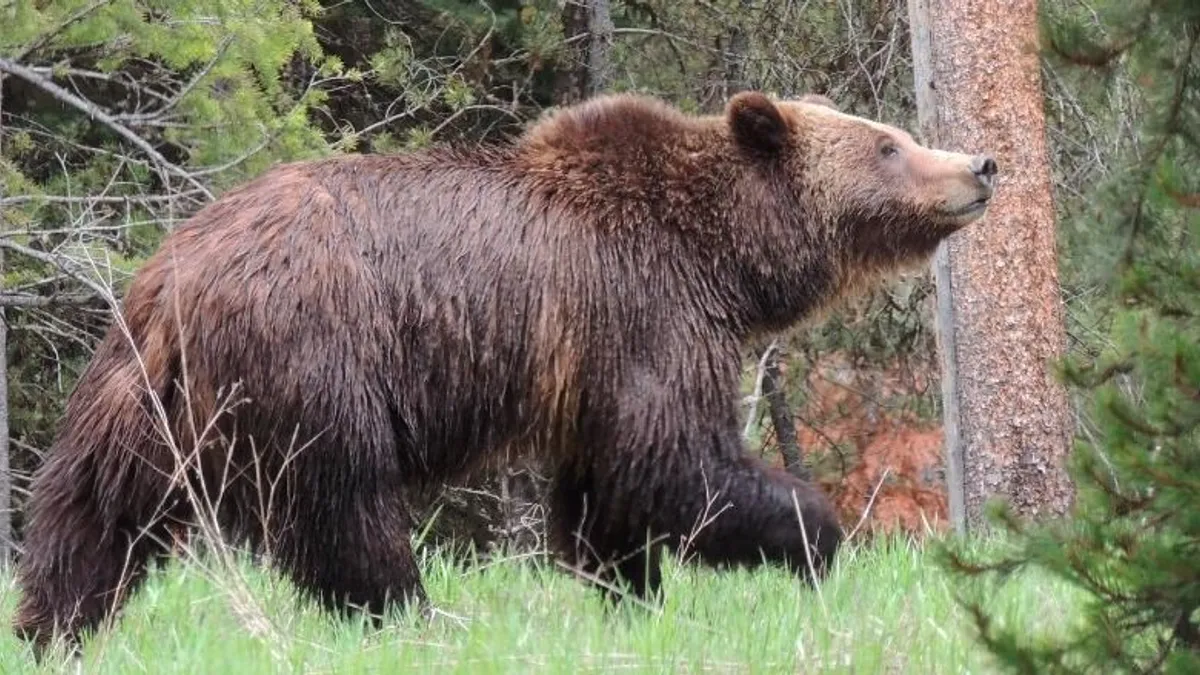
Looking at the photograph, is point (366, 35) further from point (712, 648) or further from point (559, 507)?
point (712, 648)

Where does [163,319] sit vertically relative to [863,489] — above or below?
above

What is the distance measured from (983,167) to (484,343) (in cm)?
230

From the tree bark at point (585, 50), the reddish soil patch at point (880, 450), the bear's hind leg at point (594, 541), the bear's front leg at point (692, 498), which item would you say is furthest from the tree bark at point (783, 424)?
the bear's front leg at point (692, 498)

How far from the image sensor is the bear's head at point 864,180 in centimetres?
730

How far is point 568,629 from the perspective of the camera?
5.61 metres

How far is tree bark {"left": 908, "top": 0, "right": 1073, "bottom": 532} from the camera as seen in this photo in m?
9.19

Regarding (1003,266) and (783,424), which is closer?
(1003,266)

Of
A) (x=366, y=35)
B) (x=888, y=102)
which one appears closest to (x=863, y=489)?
(x=888, y=102)

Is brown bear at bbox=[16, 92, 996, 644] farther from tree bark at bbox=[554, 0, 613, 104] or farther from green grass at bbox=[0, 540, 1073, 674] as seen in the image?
tree bark at bbox=[554, 0, 613, 104]

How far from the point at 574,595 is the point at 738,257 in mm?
1509

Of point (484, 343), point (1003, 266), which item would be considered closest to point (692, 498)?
point (484, 343)

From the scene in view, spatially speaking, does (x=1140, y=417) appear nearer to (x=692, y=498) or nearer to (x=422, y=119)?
(x=692, y=498)

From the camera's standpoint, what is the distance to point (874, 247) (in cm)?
752

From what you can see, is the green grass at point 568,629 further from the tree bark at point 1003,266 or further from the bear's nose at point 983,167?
the tree bark at point 1003,266
